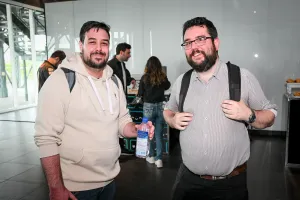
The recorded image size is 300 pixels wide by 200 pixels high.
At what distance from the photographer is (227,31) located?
6.31m

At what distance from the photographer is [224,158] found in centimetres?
162

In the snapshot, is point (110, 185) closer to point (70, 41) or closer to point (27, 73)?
point (70, 41)

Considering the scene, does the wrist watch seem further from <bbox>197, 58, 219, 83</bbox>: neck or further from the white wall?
the white wall

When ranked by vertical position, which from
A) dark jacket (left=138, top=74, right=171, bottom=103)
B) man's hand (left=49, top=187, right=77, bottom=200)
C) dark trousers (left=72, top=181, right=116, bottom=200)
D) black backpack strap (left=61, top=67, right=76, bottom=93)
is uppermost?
black backpack strap (left=61, top=67, right=76, bottom=93)

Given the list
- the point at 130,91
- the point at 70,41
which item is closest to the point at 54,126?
the point at 130,91

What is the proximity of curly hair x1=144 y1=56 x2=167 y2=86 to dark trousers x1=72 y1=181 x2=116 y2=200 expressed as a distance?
2567mm

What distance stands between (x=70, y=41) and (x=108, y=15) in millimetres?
1441

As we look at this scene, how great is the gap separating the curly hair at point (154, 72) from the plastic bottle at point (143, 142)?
8.12 ft

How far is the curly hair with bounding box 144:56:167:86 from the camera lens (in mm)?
4156

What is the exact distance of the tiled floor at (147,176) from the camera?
10.8ft

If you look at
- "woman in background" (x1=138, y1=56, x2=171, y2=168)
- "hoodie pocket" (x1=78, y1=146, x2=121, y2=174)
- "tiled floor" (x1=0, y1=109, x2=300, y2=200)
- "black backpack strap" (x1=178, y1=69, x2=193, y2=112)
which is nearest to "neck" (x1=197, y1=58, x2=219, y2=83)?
"black backpack strap" (x1=178, y1=69, x2=193, y2=112)

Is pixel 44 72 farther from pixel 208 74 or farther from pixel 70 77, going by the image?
pixel 208 74

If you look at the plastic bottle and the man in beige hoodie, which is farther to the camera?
the plastic bottle

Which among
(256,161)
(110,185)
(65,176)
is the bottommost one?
(256,161)
